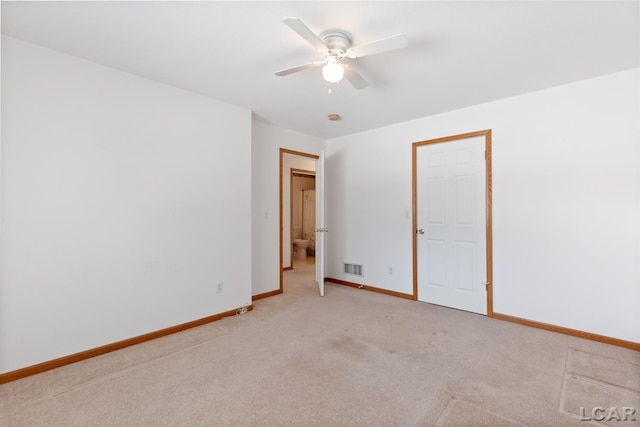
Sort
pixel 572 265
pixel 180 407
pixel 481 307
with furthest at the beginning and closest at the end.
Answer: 1. pixel 481 307
2. pixel 572 265
3. pixel 180 407

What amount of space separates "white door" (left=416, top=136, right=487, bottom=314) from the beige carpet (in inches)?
24.4

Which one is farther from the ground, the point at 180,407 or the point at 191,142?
the point at 191,142

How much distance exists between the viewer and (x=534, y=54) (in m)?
2.30

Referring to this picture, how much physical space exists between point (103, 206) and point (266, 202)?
2.01 m

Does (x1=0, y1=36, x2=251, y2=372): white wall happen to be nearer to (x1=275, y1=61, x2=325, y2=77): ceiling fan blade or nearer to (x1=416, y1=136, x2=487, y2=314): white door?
(x1=275, y1=61, x2=325, y2=77): ceiling fan blade

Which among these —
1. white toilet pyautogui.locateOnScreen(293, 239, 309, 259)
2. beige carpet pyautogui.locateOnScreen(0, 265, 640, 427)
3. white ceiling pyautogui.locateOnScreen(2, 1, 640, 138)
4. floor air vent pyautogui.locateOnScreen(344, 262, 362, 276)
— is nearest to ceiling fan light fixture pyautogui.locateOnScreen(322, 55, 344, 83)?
white ceiling pyautogui.locateOnScreen(2, 1, 640, 138)

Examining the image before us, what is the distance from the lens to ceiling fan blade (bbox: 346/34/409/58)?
172 centimetres

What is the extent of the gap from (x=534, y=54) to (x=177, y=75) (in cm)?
300

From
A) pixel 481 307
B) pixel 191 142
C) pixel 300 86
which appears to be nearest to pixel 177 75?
pixel 191 142

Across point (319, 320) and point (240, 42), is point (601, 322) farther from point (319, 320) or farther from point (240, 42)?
point (240, 42)

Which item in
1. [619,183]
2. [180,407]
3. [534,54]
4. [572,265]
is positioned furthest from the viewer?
[572,265]

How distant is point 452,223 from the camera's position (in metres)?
3.64

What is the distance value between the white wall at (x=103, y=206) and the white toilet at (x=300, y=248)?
3.92 metres

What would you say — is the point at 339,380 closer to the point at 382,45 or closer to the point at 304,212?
the point at 382,45
